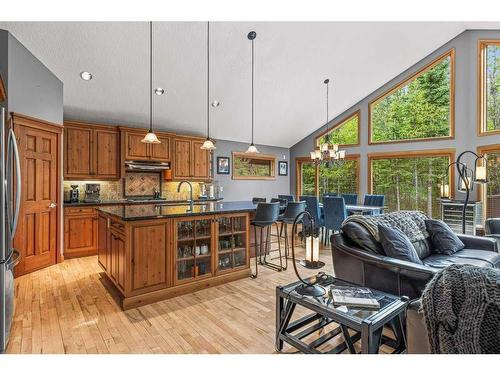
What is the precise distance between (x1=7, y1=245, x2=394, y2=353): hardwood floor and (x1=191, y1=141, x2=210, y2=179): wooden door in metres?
3.42

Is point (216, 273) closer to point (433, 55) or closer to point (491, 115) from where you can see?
point (491, 115)

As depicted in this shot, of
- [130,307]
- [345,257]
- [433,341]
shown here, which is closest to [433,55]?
[345,257]

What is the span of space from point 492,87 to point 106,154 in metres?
7.64

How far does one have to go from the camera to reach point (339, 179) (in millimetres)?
8062

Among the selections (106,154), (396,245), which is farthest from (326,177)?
(396,245)

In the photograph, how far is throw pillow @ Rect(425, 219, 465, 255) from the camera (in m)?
3.18

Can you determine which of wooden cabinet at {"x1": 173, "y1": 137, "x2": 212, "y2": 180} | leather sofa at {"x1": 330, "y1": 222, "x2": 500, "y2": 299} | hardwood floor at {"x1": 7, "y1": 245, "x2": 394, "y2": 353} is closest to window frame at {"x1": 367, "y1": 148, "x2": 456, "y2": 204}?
leather sofa at {"x1": 330, "y1": 222, "x2": 500, "y2": 299}

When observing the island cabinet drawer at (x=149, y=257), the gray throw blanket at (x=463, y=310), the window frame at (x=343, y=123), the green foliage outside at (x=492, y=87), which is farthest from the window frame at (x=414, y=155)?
the gray throw blanket at (x=463, y=310)

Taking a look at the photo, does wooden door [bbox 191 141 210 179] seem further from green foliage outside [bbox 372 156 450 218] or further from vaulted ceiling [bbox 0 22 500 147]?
green foliage outside [bbox 372 156 450 218]

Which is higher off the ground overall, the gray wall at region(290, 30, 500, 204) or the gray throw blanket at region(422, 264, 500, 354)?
the gray wall at region(290, 30, 500, 204)

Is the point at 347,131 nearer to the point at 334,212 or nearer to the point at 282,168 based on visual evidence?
the point at 282,168

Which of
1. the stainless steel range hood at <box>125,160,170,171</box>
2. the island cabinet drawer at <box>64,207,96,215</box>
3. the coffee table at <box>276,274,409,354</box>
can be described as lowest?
the coffee table at <box>276,274,409,354</box>

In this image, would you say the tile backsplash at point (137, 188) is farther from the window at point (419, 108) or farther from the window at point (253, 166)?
the window at point (419, 108)

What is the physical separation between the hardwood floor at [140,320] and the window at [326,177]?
194 inches
